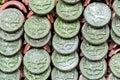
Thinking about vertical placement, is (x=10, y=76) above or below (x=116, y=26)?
below

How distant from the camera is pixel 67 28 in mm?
5098

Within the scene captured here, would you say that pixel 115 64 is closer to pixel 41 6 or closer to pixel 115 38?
pixel 115 38

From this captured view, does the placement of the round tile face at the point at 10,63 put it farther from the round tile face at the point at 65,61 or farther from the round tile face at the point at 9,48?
the round tile face at the point at 65,61

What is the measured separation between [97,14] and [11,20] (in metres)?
0.62

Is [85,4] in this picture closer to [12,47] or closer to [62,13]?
[62,13]

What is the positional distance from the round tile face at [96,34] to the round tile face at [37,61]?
13.1 inches

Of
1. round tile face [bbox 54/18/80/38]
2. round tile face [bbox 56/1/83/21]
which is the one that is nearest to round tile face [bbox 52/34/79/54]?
round tile face [bbox 54/18/80/38]

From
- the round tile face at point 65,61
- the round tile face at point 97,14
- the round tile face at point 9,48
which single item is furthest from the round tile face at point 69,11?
the round tile face at point 9,48

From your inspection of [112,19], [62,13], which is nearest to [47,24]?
[62,13]

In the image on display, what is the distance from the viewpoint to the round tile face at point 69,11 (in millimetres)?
5062

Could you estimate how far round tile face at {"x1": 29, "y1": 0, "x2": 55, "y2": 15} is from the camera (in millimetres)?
5074

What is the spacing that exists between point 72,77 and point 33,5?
1.96 ft

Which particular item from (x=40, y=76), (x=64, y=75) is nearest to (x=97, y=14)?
(x=64, y=75)

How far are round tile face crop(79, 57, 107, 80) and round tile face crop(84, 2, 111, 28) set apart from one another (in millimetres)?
289
